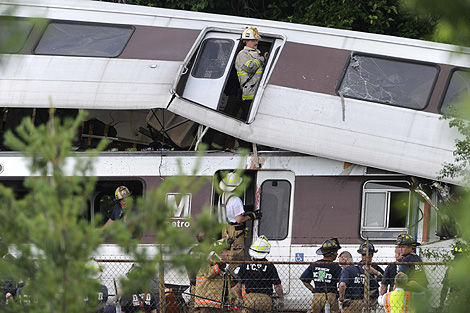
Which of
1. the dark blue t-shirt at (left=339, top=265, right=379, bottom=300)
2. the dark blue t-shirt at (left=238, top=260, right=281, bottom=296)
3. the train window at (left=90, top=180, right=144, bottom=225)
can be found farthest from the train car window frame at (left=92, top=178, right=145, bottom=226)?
the dark blue t-shirt at (left=339, top=265, right=379, bottom=300)

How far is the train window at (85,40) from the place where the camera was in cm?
1222

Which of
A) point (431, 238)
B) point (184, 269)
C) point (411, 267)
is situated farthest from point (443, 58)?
point (184, 269)

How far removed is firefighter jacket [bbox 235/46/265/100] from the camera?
1177cm

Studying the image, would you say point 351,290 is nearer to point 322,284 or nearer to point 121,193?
point 322,284

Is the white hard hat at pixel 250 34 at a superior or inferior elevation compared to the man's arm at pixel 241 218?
superior

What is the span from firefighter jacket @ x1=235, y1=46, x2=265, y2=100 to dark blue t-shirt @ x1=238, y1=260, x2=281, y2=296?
2846mm

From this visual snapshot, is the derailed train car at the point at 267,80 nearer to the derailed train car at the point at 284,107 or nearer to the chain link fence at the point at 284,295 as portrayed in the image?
the derailed train car at the point at 284,107

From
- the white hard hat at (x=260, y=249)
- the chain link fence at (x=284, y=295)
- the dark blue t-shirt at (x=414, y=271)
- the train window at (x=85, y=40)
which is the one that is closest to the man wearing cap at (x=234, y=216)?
the chain link fence at (x=284, y=295)

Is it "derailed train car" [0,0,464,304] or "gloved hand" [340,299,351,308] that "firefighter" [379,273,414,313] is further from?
"derailed train car" [0,0,464,304]

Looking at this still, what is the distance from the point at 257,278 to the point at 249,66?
10.8 ft

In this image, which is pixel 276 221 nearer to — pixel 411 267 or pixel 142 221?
pixel 411 267

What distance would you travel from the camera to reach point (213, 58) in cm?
1209

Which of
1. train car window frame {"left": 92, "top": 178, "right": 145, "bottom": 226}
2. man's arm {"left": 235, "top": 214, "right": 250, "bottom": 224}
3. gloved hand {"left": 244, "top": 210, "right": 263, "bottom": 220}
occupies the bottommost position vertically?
man's arm {"left": 235, "top": 214, "right": 250, "bottom": 224}

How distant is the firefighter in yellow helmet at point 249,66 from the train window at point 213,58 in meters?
0.27
